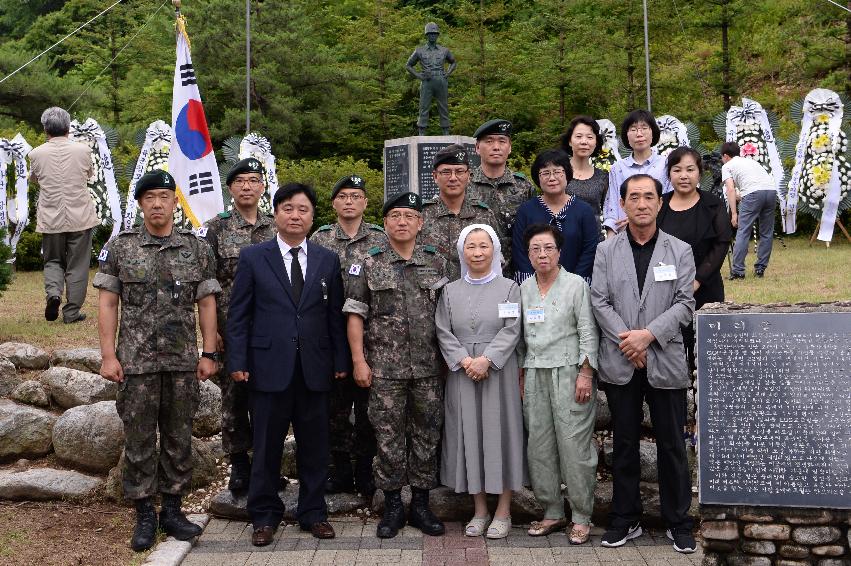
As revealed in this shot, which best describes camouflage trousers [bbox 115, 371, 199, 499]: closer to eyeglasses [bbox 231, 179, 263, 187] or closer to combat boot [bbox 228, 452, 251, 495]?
combat boot [bbox 228, 452, 251, 495]

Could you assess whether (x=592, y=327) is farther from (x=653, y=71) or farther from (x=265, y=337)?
A: (x=653, y=71)

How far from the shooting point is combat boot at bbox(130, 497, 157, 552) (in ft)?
15.2

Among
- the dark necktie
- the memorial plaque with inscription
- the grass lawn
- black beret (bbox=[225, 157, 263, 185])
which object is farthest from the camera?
the grass lawn

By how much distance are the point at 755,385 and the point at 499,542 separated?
1554 mm

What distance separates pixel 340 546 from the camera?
4.67 meters

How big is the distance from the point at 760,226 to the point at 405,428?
708cm

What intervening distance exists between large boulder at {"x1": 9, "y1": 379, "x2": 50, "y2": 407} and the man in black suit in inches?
91.0

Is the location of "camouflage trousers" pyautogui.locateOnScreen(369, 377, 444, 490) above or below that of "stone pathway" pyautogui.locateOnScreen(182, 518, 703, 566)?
above

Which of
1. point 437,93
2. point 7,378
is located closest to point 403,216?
point 7,378

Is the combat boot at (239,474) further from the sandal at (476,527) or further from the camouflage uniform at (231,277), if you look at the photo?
the sandal at (476,527)

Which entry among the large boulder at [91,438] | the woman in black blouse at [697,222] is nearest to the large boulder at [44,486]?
the large boulder at [91,438]

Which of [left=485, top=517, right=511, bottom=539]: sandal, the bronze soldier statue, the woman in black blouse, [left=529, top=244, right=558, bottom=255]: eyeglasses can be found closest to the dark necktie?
[left=529, top=244, right=558, bottom=255]: eyeglasses

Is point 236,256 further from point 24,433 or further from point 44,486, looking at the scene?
point 24,433

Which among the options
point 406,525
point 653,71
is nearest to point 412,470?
point 406,525
